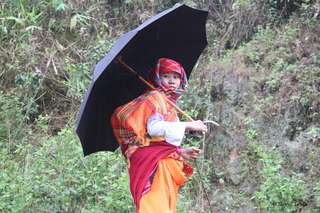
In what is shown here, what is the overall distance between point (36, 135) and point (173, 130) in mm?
3385

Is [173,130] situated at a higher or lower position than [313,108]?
higher

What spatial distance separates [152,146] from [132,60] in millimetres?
603

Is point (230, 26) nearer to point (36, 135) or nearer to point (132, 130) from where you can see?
point (36, 135)

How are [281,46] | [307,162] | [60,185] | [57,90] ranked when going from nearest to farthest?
[60,185] < [307,162] < [281,46] < [57,90]

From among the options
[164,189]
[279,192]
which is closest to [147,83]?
[164,189]

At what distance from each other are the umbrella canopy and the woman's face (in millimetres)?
189

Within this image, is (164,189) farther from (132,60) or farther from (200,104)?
(200,104)

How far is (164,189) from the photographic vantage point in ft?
8.47

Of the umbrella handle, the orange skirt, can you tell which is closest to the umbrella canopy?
the umbrella handle

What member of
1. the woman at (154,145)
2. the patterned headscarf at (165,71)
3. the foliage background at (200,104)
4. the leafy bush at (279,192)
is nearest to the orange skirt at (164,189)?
the woman at (154,145)

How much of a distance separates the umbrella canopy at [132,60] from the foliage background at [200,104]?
3.59 ft

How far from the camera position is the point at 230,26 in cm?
700

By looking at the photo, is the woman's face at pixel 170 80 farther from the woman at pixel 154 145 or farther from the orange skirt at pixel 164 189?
the orange skirt at pixel 164 189

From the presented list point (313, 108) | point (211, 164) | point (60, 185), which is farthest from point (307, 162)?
point (60, 185)
